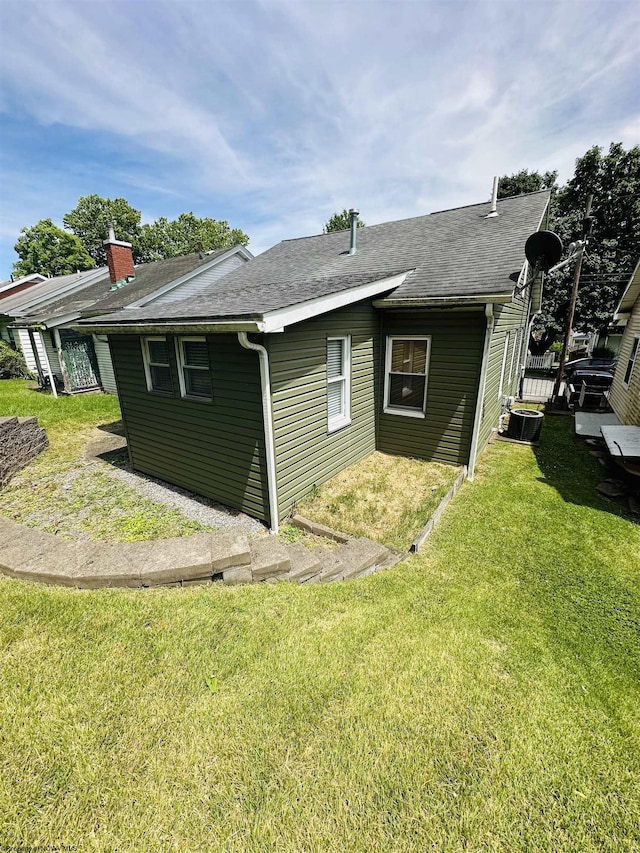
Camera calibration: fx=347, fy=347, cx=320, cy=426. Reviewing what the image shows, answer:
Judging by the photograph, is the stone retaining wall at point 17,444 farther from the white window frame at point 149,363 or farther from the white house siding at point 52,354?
the white house siding at point 52,354

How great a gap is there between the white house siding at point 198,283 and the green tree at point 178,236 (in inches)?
1323

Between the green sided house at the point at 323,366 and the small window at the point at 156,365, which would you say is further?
the small window at the point at 156,365

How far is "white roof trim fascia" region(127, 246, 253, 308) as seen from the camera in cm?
1196

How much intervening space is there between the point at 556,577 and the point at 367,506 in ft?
8.58

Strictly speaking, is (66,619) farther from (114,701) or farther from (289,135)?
(289,135)

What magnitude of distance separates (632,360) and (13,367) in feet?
91.4

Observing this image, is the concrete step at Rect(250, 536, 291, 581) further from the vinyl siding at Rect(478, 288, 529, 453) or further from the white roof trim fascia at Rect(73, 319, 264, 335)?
the vinyl siding at Rect(478, 288, 529, 453)

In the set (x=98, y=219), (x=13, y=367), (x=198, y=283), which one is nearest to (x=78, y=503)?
(x=198, y=283)

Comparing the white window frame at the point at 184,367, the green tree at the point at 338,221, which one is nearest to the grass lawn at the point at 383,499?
the white window frame at the point at 184,367

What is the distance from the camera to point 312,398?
5770 millimetres

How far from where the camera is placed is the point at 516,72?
669 centimetres

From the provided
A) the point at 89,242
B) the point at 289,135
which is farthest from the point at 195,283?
the point at 89,242

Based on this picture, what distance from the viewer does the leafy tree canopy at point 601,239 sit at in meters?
22.6

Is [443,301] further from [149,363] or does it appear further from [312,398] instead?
[149,363]
